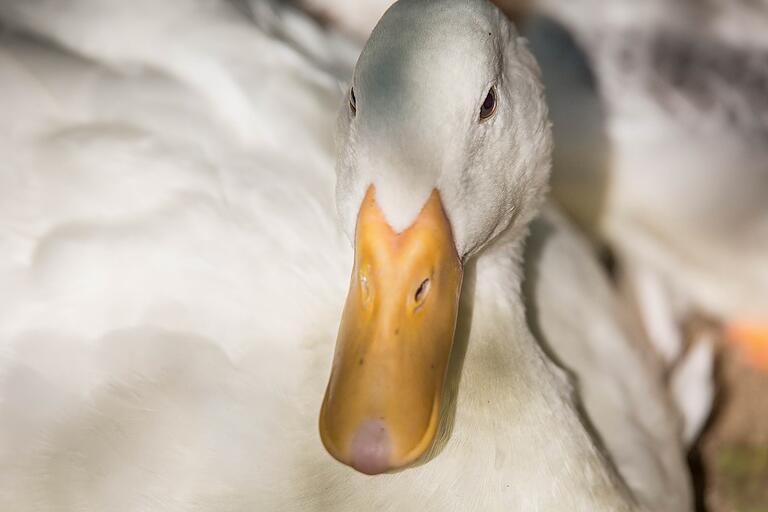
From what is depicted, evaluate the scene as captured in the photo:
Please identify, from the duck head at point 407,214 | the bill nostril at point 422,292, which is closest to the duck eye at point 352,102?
the duck head at point 407,214

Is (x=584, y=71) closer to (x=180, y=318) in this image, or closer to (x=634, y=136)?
(x=634, y=136)

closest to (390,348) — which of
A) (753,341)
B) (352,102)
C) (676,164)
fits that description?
(352,102)

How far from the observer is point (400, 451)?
1.47 meters

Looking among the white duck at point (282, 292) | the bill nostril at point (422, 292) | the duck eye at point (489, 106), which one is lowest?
the white duck at point (282, 292)

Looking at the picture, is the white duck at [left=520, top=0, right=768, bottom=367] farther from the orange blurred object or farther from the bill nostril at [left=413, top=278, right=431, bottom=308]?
the bill nostril at [left=413, top=278, right=431, bottom=308]

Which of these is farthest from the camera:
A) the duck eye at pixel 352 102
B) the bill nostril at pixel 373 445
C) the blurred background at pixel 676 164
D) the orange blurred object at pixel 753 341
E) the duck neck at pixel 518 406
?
the orange blurred object at pixel 753 341

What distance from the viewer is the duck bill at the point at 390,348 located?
4.81 ft

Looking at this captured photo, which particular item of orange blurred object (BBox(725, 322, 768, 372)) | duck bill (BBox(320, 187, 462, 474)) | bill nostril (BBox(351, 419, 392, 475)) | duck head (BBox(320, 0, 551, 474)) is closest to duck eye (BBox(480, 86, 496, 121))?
duck head (BBox(320, 0, 551, 474))

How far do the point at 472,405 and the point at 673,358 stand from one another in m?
1.34

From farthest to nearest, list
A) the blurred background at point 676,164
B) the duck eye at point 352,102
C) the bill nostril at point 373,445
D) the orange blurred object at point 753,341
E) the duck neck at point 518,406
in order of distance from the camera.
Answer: the orange blurred object at point 753,341 → the blurred background at point 676,164 → the duck neck at point 518,406 → the duck eye at point 352,102 → the bill nostril at point 373,445

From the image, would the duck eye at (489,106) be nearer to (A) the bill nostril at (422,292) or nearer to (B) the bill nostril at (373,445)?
(A) the bill nostril at (422,292)

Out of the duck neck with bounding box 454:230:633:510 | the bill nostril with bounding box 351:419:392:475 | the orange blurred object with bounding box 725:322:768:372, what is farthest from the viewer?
the orange blurred object with bounding box 725:322:768:372

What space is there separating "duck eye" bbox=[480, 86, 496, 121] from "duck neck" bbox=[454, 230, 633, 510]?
0.32 m

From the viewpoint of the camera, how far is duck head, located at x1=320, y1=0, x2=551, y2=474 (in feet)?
4.82
